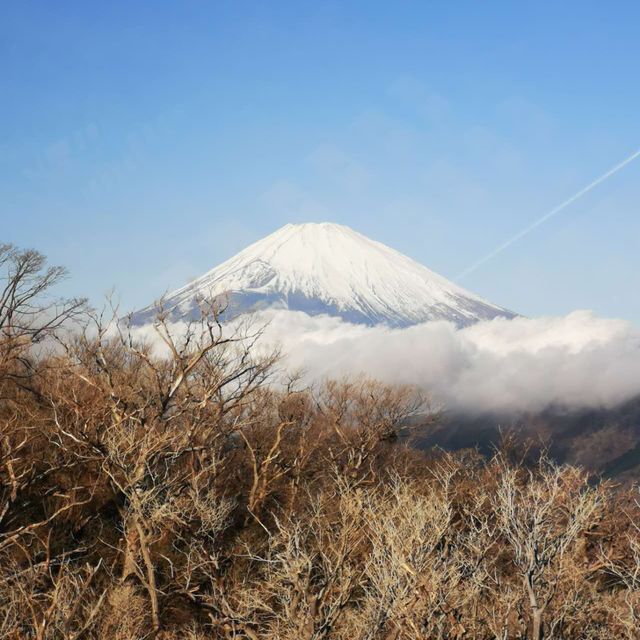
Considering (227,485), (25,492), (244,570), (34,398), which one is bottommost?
(244,570)

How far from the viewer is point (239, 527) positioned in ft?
101

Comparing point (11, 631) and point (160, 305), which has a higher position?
point (160, 305)

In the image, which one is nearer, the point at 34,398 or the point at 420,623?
the point at 420,623

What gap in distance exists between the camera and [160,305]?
24.5m

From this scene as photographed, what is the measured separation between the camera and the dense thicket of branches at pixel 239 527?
46.9 feet

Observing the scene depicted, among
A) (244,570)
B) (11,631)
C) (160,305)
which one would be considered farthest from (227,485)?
(11,631)

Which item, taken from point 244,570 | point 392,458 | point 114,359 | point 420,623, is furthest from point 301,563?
point 392,458

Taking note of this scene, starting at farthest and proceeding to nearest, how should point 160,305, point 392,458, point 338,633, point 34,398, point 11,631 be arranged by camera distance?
1. point 392,458
2. point 34,398
3. point 160,305
4. point 338,633
5. point 11,631

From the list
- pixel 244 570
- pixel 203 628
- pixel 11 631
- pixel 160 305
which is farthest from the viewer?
pixel 244 570

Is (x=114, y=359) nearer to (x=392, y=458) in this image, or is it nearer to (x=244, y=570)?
(x=244, y=570)

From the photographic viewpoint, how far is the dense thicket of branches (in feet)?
46.9

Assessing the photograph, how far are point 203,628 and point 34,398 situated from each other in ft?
57.6

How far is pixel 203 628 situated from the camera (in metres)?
21.7

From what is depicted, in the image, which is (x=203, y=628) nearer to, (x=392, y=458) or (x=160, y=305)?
(x=160, y=305)
